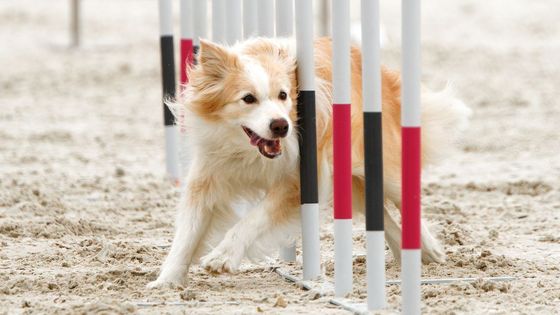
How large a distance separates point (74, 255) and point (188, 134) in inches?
33.5

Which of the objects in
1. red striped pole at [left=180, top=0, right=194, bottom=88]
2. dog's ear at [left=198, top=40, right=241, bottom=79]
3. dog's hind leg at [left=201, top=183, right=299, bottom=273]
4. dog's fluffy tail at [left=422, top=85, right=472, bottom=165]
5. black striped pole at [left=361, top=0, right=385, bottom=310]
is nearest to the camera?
black striped pole at [left=361, top=0, right=385, bottom=310]

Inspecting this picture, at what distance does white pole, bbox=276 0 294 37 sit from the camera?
559 centimetres

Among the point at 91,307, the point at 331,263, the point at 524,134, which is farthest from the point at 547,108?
the point at 91,307

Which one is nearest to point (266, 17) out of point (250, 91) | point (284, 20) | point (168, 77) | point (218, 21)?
point (284, 20)

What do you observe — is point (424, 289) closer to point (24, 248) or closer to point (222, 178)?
point (222, 178)

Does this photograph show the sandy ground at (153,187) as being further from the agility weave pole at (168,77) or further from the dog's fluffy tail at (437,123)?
the dog's fluffy tail at (437,123)

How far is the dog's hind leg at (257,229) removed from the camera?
5.14 m

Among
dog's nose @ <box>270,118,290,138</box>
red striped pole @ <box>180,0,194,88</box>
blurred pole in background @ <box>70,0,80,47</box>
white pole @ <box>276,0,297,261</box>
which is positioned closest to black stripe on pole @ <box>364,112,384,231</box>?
dog's nose @ <box>270,118,290,138</box>

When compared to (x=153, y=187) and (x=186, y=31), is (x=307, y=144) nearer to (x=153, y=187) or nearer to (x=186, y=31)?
(x=186, y=31)

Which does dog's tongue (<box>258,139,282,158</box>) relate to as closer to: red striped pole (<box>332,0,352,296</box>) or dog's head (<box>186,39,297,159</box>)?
dog's head (<box>186,39,297,159</box>)

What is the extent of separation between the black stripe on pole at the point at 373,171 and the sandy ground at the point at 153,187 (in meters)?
0.38

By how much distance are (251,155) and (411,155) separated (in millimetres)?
1378

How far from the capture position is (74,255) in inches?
234

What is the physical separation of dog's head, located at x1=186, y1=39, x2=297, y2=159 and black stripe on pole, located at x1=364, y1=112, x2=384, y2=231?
2.17 ft
